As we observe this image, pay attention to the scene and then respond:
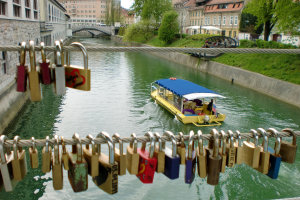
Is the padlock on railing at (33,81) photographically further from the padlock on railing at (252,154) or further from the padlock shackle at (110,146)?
the padlock on railing at (252,154)

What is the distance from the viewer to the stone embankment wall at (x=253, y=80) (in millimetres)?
19397

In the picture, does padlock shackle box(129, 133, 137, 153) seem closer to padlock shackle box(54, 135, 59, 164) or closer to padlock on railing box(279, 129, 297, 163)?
padlock shackle box(54, 135, 59, 164)

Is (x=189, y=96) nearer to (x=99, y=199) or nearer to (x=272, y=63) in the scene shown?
(x=99, y=199)

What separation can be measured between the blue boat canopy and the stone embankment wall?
656 centimetres

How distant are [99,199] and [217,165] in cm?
704

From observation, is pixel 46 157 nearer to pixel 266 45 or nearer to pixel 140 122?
pixel 140 122

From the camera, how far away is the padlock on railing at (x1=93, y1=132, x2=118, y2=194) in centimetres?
195

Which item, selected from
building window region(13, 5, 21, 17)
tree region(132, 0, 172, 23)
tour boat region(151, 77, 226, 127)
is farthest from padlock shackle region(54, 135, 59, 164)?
tree region(132, 0, 172, 23)

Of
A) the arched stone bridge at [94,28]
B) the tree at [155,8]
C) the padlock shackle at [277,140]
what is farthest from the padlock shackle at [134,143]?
the arched stone bridge at [94,28]

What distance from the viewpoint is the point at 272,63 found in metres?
23.3

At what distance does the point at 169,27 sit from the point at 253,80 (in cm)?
2523

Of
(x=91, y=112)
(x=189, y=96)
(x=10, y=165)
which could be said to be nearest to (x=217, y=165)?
(x=10, y=165)

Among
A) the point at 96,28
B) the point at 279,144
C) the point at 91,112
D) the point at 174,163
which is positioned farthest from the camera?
the point at 96,28

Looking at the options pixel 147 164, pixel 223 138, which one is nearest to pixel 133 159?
pixel 147 164
